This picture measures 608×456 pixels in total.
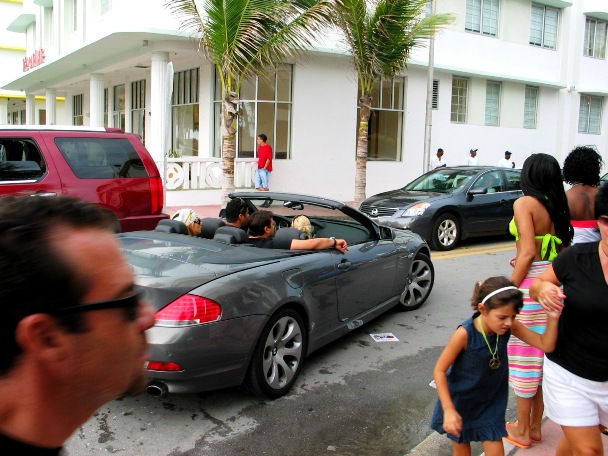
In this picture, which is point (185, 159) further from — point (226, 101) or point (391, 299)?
point (391, 299)

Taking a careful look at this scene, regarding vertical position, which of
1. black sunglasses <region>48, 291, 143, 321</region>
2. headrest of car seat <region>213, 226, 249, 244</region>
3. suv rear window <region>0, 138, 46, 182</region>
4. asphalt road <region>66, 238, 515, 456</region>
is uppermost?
suv rear window <region>0, 138, 46, 182</region>

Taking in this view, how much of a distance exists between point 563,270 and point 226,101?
34.9ft

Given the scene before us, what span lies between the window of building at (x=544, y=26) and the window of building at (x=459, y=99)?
3985 mm

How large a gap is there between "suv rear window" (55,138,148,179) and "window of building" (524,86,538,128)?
18999 millimetres

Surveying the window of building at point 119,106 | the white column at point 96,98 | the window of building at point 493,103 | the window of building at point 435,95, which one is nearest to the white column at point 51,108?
the window of building at point 119,106

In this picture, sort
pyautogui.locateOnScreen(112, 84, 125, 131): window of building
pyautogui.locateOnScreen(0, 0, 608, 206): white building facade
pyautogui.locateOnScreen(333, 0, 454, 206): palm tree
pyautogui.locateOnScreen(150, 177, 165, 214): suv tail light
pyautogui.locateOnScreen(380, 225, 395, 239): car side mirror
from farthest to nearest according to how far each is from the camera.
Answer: pyautogui.locateOnScreen(112, 84, 125, 131): window of building → pyautogui.locateOnScreen(0, 0, 608, 206): white building facade → pyautogui.locateOnScreen(333, 0, 454, 206): palm tree → pyautogui.locateOnScreen(150, 177, 165, 214): suv tail light → pyautogui.locateOnScreen(380, 225, 395, 239): car side mirror

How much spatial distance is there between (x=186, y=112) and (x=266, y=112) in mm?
3275

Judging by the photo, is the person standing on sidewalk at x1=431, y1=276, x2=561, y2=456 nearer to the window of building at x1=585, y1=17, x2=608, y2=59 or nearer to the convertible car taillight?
the convertible car taillight

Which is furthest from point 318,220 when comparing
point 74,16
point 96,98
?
point 74,16

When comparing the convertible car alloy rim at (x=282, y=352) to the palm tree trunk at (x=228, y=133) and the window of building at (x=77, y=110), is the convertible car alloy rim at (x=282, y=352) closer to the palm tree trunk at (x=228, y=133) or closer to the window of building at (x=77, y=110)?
the palm tree trunk at (x=228, y=133)

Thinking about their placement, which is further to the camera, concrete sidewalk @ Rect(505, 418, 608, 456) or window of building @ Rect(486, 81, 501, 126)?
window of building @ Rect(486, 81, 501, 126)

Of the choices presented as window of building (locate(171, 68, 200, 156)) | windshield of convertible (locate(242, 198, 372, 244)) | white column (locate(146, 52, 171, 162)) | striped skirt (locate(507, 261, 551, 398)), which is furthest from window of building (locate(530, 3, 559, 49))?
striped skirt (locate(507, 261, 551, 398))

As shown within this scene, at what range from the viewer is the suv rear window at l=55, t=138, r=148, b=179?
6.79 meters

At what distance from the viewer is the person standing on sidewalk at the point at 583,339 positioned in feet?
8.87
